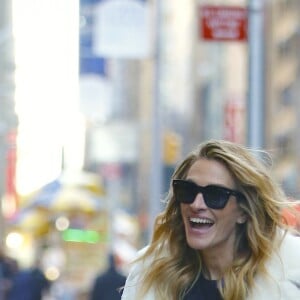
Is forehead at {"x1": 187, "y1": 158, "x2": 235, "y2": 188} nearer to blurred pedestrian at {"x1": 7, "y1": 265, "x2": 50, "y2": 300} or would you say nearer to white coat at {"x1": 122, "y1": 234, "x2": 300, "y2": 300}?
white coat at {"x1": 122, "y1": 234, "x2": 300, "y2": 300}

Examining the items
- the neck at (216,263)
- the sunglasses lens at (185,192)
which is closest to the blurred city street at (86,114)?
the neck at (216,263)

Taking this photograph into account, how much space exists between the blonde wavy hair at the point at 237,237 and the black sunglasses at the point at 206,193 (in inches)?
2.4

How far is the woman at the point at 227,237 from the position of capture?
400 centimetres

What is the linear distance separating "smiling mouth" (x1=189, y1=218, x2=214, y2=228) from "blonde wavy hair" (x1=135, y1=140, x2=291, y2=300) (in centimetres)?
13

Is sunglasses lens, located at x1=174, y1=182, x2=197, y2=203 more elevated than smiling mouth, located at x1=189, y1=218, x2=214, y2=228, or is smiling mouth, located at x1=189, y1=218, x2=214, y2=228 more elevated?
sunglasses lens, located at x1=174, y1=182, x2=197, y2=203

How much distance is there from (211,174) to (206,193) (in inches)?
3.0

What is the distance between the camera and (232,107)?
19.1 m

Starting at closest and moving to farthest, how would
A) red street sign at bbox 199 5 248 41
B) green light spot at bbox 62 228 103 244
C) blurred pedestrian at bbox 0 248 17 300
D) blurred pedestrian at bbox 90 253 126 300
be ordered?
1. red street sign at bbox 199 5 248 41
2. blurred pedestrian at bbox 90 253 126 300
3. blurred pedestrian at bbox 0 248 17 300
4. green light spot at bbox 62 228 103 244

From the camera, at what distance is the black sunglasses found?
400 centimetres

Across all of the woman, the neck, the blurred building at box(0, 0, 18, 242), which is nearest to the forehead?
the woman

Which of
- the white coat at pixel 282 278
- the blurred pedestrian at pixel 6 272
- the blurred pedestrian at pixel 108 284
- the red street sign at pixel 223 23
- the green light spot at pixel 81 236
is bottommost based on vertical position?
the green light spot at pixel 81 236

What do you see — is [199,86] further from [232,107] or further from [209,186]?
[209,186]

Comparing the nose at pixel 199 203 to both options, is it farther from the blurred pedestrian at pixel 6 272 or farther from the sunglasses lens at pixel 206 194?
the blurred pedestrian at pixel 6 272

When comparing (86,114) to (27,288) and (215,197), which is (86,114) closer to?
(27,288)
